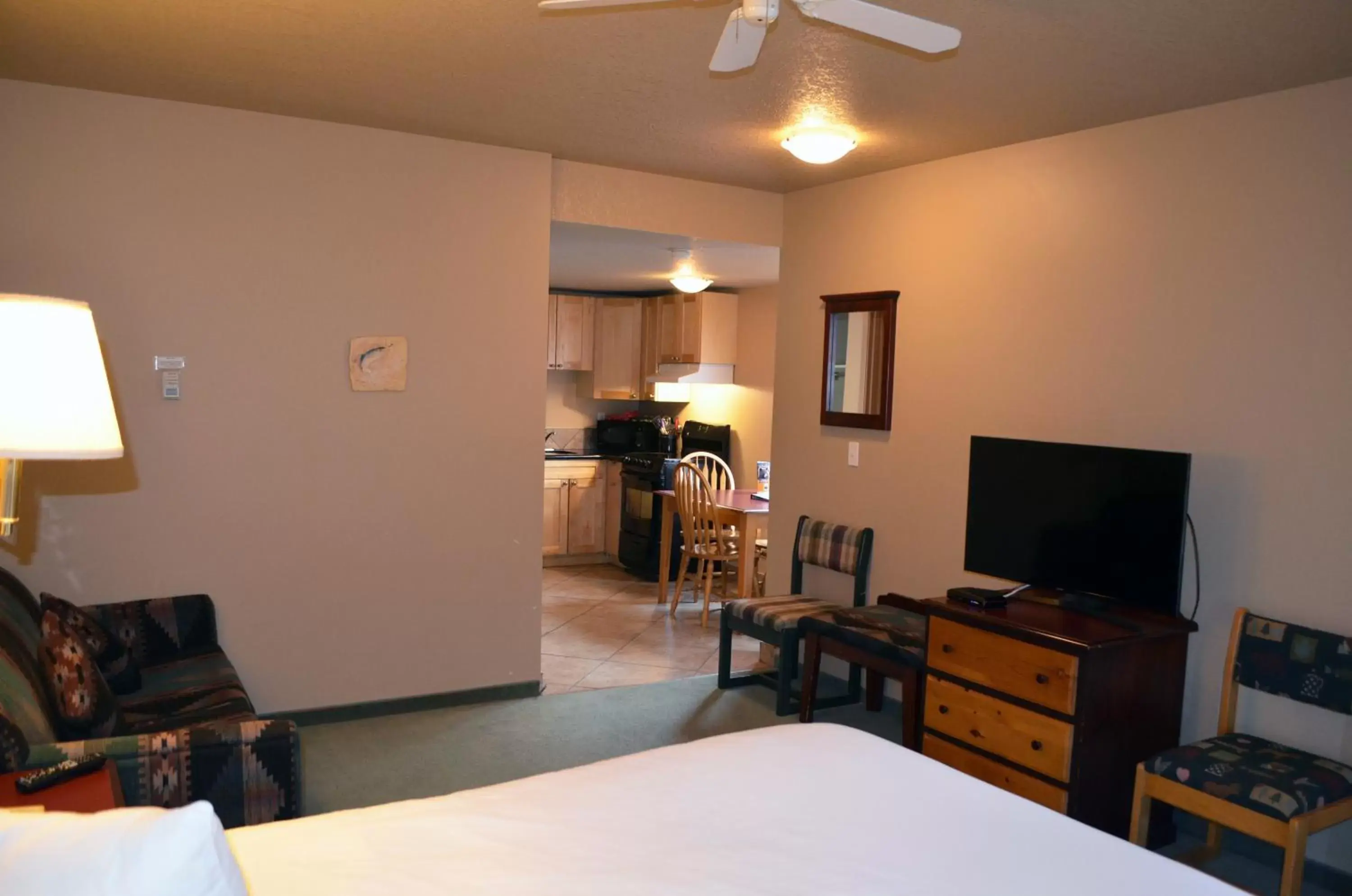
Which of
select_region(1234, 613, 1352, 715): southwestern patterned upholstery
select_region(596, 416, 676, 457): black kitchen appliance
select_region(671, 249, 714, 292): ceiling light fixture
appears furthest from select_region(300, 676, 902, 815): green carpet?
select_region(596, 416, 676, 457): black kitchen appliance

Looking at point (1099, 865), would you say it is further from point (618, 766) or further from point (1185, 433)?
point (1185, 433)

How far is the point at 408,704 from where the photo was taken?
14.0 feet

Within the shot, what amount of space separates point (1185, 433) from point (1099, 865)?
2.02m

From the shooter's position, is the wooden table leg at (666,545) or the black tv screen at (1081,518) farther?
the wooden table leg at (666,545)

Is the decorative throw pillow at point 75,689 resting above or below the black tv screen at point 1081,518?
below

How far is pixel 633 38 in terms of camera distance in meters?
2.76

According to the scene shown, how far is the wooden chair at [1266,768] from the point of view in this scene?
254cm

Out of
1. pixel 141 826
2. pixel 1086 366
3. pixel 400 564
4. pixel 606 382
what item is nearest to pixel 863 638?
pixel 1086 366

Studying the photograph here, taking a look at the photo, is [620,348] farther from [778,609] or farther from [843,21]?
[843,21]

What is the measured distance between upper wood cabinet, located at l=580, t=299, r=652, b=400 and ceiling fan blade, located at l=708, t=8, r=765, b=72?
593cm

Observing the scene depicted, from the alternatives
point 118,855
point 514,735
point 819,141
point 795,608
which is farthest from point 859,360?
point 118,855

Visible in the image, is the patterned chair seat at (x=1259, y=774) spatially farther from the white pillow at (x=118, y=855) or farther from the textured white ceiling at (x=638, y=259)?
the textured white ceiling at (x=638, y=259)

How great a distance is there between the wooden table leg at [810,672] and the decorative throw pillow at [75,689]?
103 inches

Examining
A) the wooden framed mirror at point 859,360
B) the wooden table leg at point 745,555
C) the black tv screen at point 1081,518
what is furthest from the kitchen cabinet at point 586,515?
the black tv screen at point 1081,518
